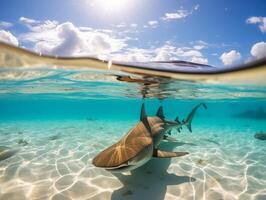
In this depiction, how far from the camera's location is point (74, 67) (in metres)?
12.7

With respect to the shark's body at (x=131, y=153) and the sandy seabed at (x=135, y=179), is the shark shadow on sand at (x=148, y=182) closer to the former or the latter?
the sandy seabed at (x=135, y=179)

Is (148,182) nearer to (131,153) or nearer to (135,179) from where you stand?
(135,179)

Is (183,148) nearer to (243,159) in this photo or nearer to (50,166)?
(243,159)

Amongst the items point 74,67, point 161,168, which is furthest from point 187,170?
point 74,67

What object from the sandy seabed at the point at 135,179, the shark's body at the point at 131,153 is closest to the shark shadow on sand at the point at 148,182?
the sandy seabed at the point at 135,179

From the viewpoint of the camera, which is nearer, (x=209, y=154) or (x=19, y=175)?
(x=19, y=175)

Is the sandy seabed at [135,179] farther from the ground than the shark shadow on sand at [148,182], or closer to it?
closer to it

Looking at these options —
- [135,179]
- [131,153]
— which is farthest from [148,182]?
[131,153]

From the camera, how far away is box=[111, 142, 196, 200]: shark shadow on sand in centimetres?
594

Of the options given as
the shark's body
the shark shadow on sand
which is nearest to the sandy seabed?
the shark shadow on sand

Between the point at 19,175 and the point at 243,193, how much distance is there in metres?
7.76

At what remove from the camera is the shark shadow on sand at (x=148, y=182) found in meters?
5.94

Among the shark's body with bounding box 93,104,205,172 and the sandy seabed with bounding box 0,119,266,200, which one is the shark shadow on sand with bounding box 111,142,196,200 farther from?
the shark's body with bounding box 93,104,205,172

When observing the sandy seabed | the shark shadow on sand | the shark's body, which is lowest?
the sandy seabed
